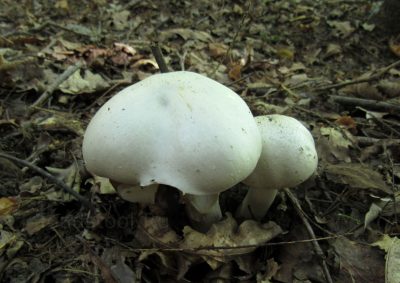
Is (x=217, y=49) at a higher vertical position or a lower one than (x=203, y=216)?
lower

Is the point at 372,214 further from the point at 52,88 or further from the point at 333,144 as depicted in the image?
the point at 52,88

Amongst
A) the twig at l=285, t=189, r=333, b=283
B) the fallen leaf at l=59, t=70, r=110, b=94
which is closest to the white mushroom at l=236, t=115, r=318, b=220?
the twig at l=285, t=189, r=333, b=283

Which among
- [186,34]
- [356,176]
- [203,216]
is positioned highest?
[356,176]

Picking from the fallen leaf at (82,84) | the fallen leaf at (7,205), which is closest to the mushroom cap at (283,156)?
the fallen leaf at (7,205)

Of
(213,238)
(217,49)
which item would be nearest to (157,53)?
(213,238)

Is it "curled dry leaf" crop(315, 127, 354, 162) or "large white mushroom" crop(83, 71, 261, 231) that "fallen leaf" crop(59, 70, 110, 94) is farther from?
"curled dry leaf" crop(315, 127, 354, 162)
